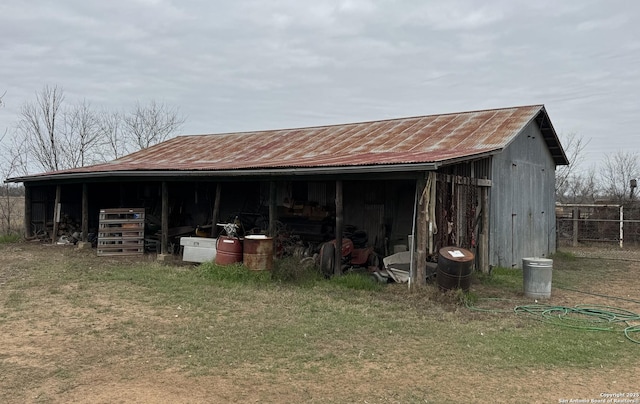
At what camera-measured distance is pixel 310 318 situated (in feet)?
23.1

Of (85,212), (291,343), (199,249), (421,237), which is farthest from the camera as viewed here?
(85,212)

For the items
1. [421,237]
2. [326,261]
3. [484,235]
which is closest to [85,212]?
[326,261]

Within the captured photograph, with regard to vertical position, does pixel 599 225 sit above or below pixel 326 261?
above

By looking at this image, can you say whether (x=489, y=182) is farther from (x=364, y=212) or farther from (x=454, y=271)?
(x=454, y=271)

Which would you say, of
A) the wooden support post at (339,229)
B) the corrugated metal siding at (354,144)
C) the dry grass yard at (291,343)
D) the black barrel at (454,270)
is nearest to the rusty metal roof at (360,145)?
the corrugated metal siding at (354,144)

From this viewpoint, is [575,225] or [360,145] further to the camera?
[575,225]

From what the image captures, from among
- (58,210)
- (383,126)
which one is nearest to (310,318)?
(383,126)

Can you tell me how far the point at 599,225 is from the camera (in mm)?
19844

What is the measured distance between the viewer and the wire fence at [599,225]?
19.2 m

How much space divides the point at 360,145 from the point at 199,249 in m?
5.32

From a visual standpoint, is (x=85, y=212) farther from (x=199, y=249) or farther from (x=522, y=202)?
(x=522, y=202)

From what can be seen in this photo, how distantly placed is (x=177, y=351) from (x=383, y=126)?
38.9 ft

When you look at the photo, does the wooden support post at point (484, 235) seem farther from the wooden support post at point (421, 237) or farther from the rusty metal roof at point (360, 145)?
the wooden support post at point (421, 237)

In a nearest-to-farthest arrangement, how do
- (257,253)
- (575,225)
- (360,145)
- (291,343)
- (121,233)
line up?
(291,343)
(257,253)
(121,233)
(360,145)
(575,225)
